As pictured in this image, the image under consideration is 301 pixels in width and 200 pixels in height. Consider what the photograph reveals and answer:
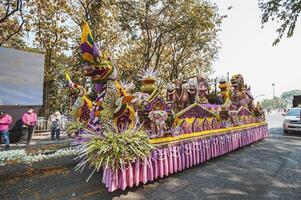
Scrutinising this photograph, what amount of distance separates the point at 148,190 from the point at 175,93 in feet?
13.9

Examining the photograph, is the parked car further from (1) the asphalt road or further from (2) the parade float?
(1) the asphalt road

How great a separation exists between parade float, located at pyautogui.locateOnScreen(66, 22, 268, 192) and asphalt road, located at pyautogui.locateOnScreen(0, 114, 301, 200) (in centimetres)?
36

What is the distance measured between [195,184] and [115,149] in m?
2.31

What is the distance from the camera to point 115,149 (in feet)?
16.3

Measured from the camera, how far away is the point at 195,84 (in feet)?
29.7

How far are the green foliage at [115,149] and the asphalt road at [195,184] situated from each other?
775 mm

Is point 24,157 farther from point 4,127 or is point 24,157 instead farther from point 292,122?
point 292,122

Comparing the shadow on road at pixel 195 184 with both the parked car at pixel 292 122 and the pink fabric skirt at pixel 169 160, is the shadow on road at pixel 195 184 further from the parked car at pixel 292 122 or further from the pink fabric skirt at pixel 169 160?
the parked car at pixel 292 122

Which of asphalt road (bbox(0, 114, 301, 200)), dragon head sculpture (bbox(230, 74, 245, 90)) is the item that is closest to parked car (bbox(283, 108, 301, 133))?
dragon head sculpture (bbox(230, 74, 245, 90))

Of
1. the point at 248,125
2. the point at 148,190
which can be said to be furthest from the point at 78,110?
the point at 248,125

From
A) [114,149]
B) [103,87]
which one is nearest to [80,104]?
[103,87]

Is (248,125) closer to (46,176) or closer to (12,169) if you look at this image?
(46,176)

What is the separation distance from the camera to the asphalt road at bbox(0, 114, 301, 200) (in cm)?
512

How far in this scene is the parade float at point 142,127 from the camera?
5121 mm
